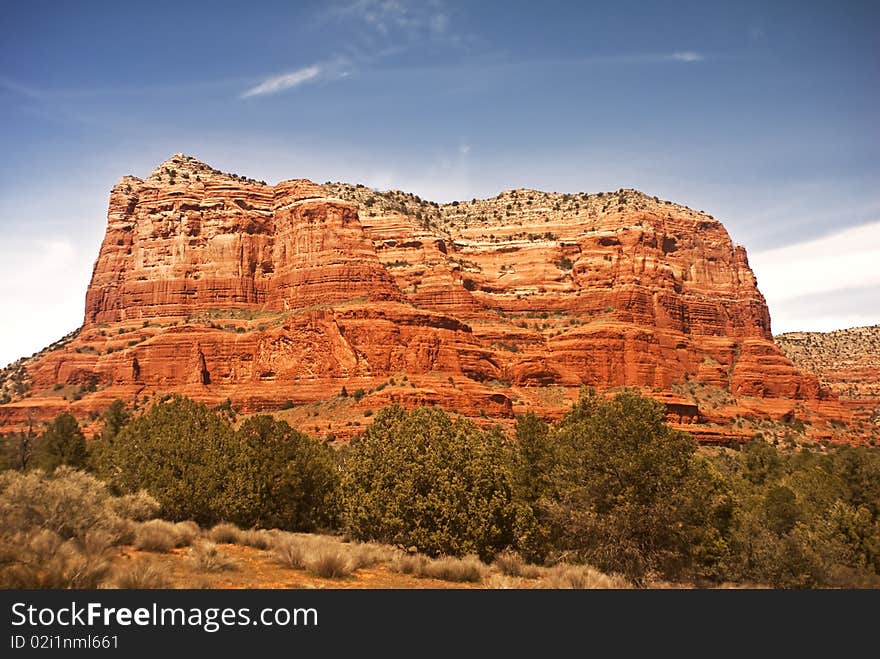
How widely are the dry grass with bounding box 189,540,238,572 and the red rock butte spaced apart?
194ft

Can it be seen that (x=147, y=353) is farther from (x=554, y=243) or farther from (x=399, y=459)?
(x=399, y=459)

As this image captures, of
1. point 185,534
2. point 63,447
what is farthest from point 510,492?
point 63,447

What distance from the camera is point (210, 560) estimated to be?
16.2 meters

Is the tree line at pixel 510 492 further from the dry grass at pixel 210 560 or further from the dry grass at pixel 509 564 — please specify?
the dry grass at pixel 210 560

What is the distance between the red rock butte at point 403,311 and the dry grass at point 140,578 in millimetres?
63071

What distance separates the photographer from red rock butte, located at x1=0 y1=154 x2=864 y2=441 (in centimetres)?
8800

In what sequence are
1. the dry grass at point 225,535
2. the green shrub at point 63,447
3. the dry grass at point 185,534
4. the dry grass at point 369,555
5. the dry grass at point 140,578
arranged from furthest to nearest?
the green shrub at point 63,447 < the dry grass at point 225,535 < the dry grass at point 185,534 < the dry grass at point 369,555 < the dry grass at point 140,578

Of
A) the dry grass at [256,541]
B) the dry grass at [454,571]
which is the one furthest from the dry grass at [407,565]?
the dry grass at [256,541]

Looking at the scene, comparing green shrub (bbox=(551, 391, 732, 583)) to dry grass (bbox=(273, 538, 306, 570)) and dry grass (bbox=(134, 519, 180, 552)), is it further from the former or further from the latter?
dry grass (bbox=(134, 519, 180, 552))

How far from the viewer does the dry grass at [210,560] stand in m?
16.0

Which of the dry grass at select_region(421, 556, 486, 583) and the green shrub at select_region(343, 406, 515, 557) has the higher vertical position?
the green shrub at select_region(343, 406, 515, 557)

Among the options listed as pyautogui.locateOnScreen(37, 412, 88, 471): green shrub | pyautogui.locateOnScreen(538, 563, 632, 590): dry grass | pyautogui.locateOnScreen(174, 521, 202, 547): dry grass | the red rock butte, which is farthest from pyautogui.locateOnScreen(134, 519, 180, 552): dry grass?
the red rock butte

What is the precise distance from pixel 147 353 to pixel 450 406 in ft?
156
